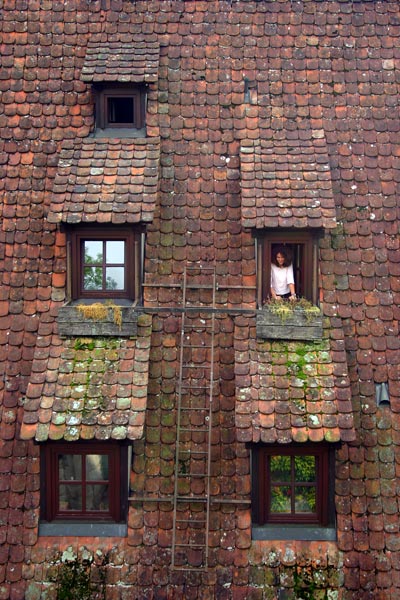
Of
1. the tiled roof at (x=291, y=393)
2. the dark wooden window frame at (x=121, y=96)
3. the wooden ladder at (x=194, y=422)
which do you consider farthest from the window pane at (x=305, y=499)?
the dark wooden window frame at (x=121, y=96)

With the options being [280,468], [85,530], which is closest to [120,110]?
[280,468]

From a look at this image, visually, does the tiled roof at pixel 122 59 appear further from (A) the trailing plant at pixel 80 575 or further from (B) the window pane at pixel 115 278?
(A) the trailing plant at pixel 80 575

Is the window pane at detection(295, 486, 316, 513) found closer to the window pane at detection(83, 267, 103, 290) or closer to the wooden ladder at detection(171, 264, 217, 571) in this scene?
the wooden ladder at detection(171, 264, 217, 571)

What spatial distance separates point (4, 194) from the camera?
11211 mm

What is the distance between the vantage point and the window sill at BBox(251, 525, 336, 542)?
31.1 ft

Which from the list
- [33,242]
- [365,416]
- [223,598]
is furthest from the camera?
[33,242]

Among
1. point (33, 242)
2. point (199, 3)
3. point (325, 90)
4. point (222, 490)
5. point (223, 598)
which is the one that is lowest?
point (223, 598)

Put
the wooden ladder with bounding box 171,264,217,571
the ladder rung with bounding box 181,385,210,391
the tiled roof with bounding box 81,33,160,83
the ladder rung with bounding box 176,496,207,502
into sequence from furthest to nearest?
the tiled roof with bounding box 81,33,160,83, the ladder rung with bounding box 181,385,210,391, the ladder rung with bounding box 176,496,207,502, the wooden ladder with bounding box 171,264,217,571

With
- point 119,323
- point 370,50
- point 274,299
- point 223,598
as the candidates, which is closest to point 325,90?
point 370,50

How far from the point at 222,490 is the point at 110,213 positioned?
A: 168 inches

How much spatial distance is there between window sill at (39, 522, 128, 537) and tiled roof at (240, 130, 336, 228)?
4645 mm

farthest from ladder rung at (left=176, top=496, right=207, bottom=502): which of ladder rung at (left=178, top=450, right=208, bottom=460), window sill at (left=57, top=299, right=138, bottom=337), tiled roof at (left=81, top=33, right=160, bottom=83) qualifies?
tiled roof at (left=81, top=33, right=160, bottom=83)

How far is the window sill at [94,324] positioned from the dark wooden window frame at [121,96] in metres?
3.46

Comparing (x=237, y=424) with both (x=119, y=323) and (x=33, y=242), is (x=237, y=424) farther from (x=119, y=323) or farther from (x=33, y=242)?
(x=33, y=242)
